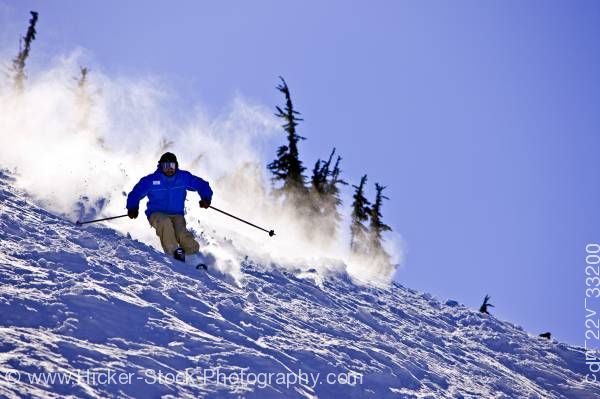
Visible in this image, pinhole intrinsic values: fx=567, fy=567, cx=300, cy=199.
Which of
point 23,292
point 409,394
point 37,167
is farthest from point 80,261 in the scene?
point 37,167

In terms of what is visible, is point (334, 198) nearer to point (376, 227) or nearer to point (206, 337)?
point (376, 227)

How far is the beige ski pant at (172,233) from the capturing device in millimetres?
10523

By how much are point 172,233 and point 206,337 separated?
4190 millimetres

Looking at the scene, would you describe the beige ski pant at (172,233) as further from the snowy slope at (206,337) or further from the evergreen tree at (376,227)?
the evergreen tree at (376,227)

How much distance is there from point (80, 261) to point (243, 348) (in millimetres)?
2928

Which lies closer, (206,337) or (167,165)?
(206,337)

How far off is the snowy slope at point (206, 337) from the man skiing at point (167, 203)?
50 centimetres

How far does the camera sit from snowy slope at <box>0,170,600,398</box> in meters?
5.29

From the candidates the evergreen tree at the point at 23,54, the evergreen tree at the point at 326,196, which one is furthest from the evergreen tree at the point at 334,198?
the evergreen tree at the point at 23,54

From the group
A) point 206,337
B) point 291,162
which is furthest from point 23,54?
point 206,337

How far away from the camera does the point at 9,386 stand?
450 centimetres

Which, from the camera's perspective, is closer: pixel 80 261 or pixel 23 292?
pixel 23 292

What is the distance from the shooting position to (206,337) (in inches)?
263

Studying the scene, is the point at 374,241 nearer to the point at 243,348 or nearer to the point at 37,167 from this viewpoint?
the point at 37,167
